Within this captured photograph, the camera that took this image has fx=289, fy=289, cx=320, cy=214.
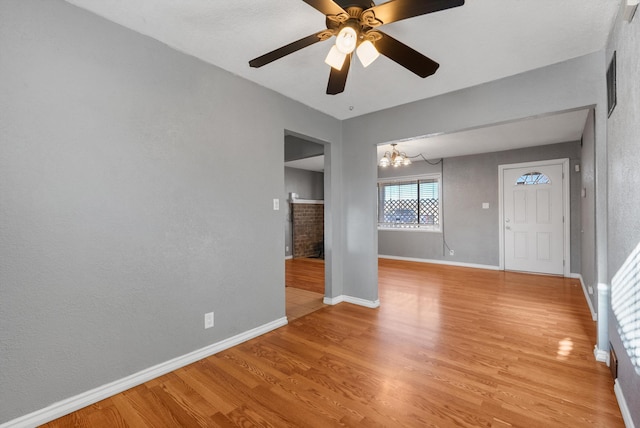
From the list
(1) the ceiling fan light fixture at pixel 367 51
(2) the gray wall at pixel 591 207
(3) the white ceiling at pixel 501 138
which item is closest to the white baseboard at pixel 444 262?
(2) the gray wall at pixel 591 207

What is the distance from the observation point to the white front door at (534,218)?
507 centimetres

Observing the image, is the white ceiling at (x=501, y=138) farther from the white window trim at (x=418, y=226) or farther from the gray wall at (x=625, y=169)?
the gray wall at (x=625, y=169)

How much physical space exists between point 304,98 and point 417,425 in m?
2.93

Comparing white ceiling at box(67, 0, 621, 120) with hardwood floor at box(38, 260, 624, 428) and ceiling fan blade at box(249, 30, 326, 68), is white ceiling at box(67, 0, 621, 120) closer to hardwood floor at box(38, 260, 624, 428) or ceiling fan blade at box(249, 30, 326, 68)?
ceiling fan blade at box(249, 30, 326, 68)

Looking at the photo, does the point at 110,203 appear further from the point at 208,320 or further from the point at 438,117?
the point at 438,117

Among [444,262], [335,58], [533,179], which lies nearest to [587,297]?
[533,179]

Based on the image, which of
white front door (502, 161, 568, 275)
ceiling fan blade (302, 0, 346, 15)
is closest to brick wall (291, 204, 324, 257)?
white front door (502, 161, 568, 275)

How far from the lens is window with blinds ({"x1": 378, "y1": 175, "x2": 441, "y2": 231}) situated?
654 centimetres

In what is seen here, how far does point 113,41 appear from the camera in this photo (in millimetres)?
1888

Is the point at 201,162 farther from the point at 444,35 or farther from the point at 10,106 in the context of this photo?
the point at 444,35

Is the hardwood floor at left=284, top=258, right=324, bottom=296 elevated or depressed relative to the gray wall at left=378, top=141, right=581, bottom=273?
depressed

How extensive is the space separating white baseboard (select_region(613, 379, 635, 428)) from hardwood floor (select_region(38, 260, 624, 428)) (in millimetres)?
40

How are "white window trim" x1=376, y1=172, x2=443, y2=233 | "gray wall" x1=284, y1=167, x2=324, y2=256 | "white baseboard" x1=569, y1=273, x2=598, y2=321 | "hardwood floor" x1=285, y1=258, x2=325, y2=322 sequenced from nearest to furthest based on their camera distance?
"white baseboard" x1=569, y1=273, x2=598, y2=321 < "hardwood floor" x1=285, y1=258, x2=325, y2=322 < "white window trim" x1=376, y1=172, x2=443, y2=233 < "gray wall" x1=284, y1=167, x2=324, y2=256

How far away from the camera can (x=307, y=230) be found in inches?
299
